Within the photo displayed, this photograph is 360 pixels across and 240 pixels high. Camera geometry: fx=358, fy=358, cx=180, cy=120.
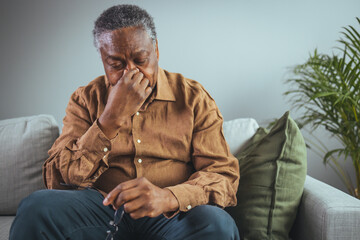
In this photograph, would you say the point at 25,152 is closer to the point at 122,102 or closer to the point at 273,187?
the point at 122,102

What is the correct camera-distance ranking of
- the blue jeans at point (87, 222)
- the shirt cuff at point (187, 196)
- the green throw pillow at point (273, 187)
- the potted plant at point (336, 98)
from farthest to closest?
the potted plant at point (336, 98), the green throw pillow at point (273, 187), the shirt cuff at point (187, 196), the blue jeans at point (87, 222)

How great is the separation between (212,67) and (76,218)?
4.82 ft

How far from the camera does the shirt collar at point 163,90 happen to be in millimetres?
1423

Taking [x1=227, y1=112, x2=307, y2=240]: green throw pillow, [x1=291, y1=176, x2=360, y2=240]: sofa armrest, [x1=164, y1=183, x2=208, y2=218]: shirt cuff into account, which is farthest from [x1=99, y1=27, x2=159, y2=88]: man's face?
[x1=291, y1=176, x2=360, y2=240]: sofa armrest

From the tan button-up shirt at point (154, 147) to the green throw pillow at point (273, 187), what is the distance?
104 millimetres

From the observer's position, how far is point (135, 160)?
136 centimetres

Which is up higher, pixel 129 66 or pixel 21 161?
pixel 129 66

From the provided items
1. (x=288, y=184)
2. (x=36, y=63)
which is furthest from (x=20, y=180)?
(x=288, y=184)

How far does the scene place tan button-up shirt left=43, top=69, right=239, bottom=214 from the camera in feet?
4.11

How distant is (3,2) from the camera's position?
2256 millimetres

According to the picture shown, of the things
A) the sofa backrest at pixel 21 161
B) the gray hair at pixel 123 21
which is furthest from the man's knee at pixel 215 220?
the sofa backrest at pixel 21 161

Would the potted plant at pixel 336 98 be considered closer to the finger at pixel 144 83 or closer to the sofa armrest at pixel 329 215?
the sofa armrest at pixel 329 215

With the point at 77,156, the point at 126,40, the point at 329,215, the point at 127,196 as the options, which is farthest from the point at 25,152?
the point at 329,215

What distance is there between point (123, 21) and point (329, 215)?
962 millimetres
